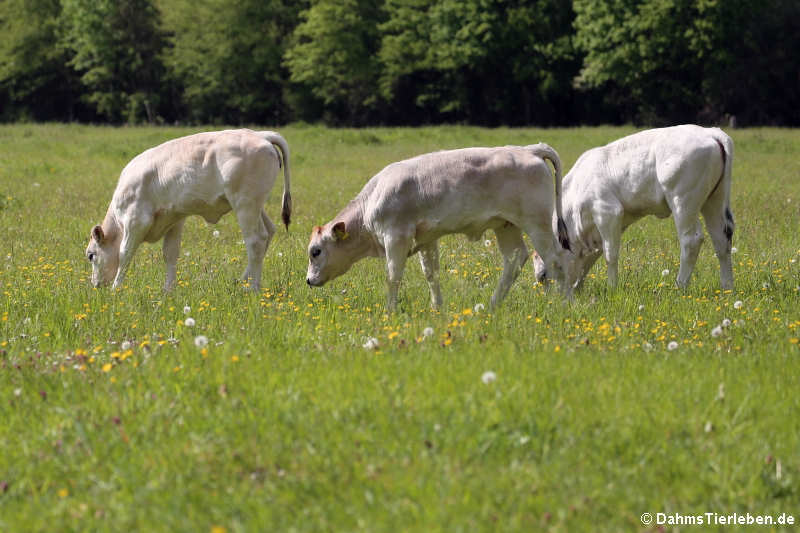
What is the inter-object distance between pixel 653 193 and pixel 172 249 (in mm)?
5315

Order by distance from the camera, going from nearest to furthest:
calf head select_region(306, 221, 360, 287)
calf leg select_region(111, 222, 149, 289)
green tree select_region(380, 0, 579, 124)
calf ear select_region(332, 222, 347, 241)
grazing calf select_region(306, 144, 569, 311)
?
grazing calf select_region(306, 144, 569, 311) → calf ear select_region(332, 222, 347, 241) → calf head select_region(306, 221, 360, 287) → calf leg select_region(111, 222, 149, 289) → green tree select_region(380, 0, 579, 124)

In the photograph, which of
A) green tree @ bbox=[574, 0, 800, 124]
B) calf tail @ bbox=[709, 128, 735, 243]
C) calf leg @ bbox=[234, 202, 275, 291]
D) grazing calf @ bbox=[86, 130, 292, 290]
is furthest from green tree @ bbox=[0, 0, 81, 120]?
calf tail @ bbox=[709, 128, 735, 243]

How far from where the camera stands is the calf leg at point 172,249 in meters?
10.5

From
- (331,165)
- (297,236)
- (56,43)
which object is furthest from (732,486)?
(56,43)

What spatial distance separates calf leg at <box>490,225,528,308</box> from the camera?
29.6 ft

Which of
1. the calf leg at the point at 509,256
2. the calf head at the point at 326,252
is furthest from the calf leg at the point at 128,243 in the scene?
the calf leg at the point at 509,256

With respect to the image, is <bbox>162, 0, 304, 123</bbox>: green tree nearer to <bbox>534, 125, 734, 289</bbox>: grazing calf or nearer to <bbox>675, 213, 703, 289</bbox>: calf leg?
<bbox>534, 125, 734, 289</bbox>: grazing calf

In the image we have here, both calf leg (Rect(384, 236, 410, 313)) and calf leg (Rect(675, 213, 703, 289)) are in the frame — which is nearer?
calf leg (Rect(384, 236, 410, 313))

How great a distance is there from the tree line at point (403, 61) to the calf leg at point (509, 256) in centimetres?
4422

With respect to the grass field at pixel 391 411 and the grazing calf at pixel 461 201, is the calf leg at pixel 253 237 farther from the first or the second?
the grazing calf at pixel 461 201

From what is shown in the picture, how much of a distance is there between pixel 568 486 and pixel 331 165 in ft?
73.9

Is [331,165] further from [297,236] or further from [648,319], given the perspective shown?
[648,319]

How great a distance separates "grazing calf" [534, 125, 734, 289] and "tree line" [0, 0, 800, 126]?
1682 inches

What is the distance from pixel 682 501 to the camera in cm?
415
